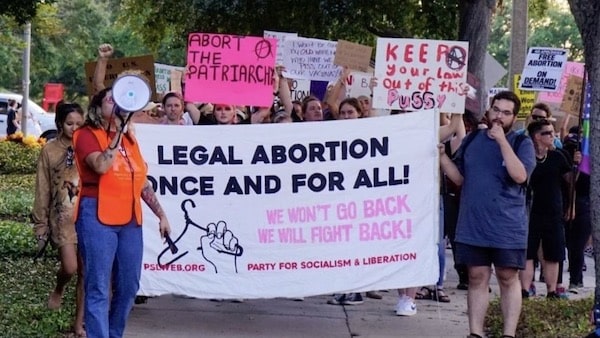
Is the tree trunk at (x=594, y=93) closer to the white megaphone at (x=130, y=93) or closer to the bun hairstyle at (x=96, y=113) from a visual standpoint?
the white megaphone at (x=130, y=93)

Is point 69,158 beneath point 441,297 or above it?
above

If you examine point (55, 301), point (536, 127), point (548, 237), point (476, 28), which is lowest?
point (55, 301)

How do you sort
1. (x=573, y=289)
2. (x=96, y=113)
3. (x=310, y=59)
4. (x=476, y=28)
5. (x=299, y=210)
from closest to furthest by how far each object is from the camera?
(x=96, y=113), (x=299, y=210), (x=573, y=289), (x=310, y=59), (x=476, y=28)

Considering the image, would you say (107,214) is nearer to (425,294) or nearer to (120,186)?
(120,186)

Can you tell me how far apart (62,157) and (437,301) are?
12.3ft

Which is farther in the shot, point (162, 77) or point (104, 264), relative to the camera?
point (162, 77)

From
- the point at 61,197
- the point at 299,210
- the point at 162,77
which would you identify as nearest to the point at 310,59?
the point at 162,77

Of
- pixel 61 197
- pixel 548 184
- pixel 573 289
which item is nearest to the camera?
pixel 61 197

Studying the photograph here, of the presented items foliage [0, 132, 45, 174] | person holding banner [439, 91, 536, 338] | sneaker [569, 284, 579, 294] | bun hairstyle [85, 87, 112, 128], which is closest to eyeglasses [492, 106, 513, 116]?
person holding banner [439, 91, 536, 338]

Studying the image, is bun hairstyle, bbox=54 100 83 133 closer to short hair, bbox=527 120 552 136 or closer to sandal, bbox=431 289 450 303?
sandal, bbox=431 289 450 303

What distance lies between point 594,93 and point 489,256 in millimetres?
1298

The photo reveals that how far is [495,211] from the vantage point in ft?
25.8

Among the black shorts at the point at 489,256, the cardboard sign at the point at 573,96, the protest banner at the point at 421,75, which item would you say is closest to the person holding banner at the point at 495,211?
the black shorts at the point at 489,256

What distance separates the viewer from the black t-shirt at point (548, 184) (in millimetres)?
10594
